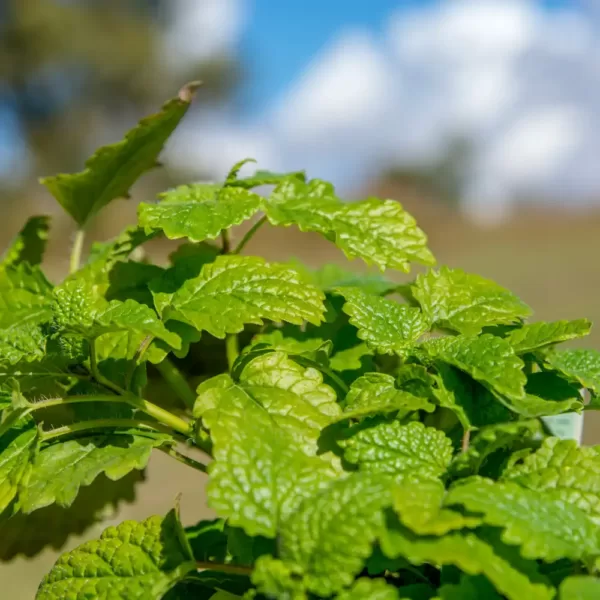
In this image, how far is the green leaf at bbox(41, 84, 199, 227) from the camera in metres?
0.67

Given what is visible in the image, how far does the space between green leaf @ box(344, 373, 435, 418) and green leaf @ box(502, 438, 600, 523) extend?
0.07 m

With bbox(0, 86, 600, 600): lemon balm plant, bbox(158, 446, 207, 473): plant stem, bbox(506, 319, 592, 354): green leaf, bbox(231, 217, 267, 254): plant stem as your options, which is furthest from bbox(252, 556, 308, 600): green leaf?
bbox(231, 217, 267, 254): plant stem

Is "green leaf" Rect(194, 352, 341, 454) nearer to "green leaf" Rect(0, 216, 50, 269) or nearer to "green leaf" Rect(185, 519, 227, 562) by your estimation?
"green leaf" Rect(185, 519, 227, 562)

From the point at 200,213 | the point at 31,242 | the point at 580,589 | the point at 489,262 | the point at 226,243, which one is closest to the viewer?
the point at 580,589

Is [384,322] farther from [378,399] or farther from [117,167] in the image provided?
[117,167]

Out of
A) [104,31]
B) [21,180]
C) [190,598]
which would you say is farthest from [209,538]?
[104,31]

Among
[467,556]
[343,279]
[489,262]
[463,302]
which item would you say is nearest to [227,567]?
[467,556]

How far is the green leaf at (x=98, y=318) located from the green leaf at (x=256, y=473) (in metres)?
0.07

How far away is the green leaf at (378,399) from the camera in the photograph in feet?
1.37

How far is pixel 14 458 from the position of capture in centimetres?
49

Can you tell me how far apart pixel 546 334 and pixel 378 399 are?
136 millimetres

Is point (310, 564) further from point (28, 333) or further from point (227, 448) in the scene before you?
point (28, 333)

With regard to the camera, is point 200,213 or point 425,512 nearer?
point 425,512

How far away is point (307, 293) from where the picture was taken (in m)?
0.52
